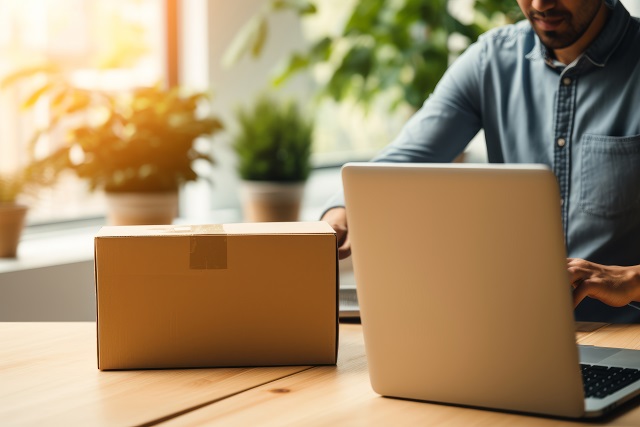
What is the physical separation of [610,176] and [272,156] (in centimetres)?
181

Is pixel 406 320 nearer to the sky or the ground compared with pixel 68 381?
nearer to the sky

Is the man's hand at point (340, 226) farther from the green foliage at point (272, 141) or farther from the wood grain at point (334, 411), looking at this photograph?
the green foliage at point (272, 141)

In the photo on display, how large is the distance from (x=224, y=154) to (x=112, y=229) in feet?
7.97

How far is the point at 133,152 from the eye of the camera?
3.21m

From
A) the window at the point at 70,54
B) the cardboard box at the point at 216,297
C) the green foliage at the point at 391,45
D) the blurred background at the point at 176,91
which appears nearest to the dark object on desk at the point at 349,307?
the cardboard box at the point at 216,297

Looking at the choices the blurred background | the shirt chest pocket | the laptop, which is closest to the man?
the shirt chest pocket

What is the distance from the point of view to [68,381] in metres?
1.46

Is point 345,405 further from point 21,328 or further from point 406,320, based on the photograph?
point 21,328

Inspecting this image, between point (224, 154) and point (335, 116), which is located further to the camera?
point (335, 116)

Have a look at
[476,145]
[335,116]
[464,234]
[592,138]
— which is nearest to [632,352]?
[464,234]

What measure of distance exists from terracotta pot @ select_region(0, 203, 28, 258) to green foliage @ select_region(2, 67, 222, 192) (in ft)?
0.61

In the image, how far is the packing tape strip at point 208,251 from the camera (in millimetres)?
1488

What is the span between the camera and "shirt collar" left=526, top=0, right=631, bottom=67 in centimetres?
205

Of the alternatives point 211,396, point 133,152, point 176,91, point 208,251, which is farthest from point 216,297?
point 176,91
